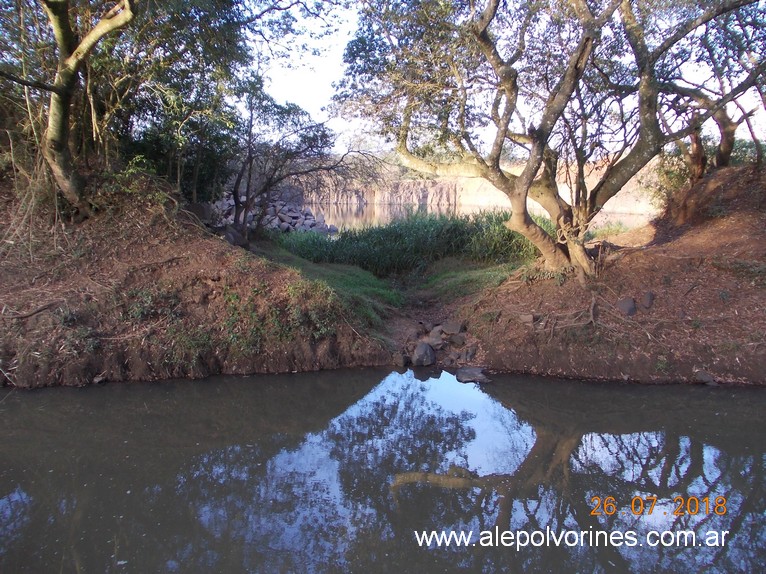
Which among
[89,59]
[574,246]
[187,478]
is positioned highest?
[89,59]

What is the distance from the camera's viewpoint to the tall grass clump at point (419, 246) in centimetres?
1441

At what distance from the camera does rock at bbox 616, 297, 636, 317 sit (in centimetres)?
837

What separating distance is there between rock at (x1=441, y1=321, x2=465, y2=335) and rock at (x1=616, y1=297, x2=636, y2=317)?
2.57 meters

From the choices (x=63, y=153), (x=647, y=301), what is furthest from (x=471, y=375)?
(x=63, y=153)

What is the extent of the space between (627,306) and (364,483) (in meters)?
5.57

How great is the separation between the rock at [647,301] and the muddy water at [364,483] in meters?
1.70

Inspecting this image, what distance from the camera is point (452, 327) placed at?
928cm

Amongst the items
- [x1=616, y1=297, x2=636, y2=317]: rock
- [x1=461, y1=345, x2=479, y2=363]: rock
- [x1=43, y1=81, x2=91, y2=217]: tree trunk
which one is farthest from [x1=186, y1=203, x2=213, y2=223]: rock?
[x1=616, y1=297, x2=636, y2=317]: rock

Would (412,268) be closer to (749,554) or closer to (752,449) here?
(752,449)

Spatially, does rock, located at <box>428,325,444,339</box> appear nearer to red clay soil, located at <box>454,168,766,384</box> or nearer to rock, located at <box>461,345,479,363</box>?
red clay soil, located at <box>454,168,766,384</box>

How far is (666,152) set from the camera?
1288cm

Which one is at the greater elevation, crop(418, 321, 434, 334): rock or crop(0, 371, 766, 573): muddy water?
crop(418, 321, 434, 334): rock

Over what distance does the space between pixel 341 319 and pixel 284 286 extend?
109cm

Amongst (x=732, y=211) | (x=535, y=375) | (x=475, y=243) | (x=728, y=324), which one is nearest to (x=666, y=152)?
(x=732, y=211)
